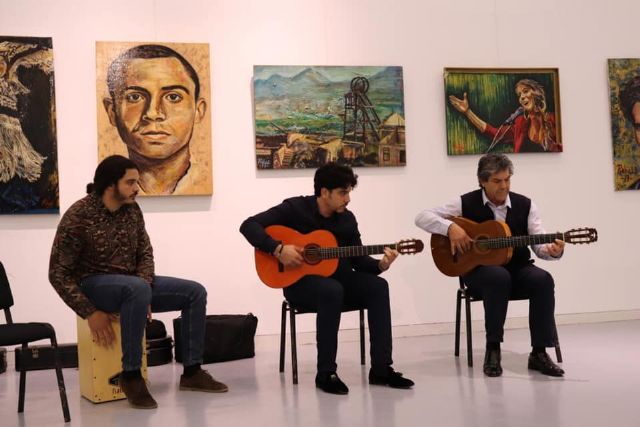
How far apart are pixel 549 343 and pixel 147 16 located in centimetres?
342

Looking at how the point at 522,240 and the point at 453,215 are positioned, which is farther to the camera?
the point at 453,215

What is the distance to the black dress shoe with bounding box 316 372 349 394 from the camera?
3708 mm

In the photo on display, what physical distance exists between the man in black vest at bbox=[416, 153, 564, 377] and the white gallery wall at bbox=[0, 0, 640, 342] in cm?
137

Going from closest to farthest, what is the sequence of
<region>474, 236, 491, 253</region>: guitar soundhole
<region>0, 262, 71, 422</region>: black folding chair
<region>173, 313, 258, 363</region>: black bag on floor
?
<region>0, 262, 71, 422</region>: black folding chair < <region>474, 236, 491, 253</region>: guitar soundhole < <region>173, 313, 258, 363</region>: black bag on floor

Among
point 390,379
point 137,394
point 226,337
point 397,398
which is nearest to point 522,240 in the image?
point 390,379

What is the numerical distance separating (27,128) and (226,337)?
1929mm

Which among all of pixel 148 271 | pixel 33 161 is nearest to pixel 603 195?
pixel 148 271

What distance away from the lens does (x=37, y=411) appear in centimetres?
359

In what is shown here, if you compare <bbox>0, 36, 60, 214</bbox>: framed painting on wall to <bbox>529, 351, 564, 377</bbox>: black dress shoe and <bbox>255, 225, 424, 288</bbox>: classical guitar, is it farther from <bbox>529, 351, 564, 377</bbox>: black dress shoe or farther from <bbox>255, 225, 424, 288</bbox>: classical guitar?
<bbox>529, 351, 564, 377</bbox>: black dress shoe

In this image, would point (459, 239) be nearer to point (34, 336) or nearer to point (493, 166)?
point (493, 166)

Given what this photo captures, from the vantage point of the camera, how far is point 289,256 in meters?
3.92

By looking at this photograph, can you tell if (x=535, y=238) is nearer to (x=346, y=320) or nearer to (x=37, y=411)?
(x=346, y=320)

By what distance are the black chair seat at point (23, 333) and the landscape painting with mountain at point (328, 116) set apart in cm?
233

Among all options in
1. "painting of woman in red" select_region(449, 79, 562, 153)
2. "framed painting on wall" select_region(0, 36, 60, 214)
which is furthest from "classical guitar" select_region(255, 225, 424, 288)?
"painting of woman in red" select_region(449, 79, 562, 153)
